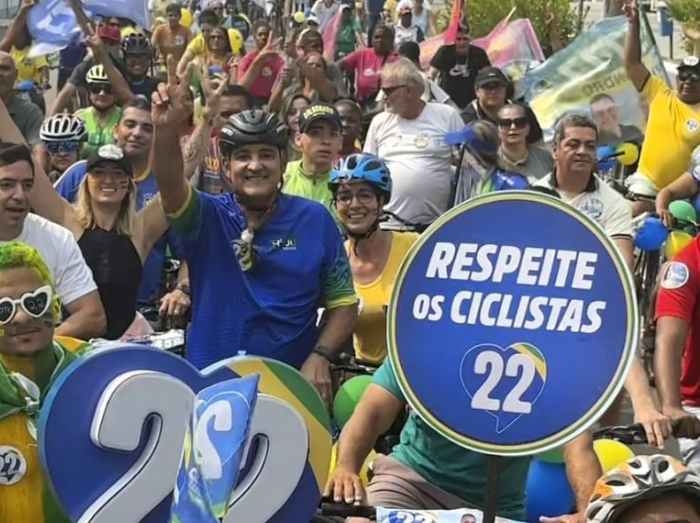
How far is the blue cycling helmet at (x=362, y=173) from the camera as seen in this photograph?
20.1 feet

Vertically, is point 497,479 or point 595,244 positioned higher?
point 595,244

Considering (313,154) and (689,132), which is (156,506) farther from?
(689,132)

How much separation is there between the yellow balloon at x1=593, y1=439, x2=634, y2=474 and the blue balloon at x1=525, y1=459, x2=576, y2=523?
163 millimetres

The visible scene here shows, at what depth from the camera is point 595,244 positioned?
3.33 m

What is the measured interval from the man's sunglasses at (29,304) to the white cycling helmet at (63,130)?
4.30 metres

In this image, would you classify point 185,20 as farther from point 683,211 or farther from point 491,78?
point 683,211

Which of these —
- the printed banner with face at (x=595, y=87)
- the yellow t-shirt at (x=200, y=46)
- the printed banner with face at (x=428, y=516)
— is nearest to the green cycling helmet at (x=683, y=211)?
the printed banner with face at (x=595, y=87)

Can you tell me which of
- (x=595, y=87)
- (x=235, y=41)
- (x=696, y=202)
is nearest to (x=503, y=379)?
(x=696, y=202)

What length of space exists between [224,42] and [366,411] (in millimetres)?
11122

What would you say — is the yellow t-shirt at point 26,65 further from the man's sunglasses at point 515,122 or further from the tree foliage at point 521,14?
the tree foliage at point 521,14

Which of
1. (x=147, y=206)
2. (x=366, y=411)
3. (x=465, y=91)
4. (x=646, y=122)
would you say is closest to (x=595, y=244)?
(x=366, y=411)

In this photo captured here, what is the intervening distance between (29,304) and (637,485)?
1.75 meters

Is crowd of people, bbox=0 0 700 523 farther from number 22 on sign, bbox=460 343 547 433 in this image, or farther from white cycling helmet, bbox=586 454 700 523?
number 22 on sign, bbox=460 343 547 433

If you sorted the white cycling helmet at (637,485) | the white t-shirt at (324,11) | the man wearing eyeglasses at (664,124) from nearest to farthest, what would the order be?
the white cycling helmet at (637,485) → the man wearing eyeglasses at (664,124) → the white t-shirt at (324,11)
